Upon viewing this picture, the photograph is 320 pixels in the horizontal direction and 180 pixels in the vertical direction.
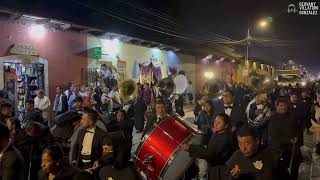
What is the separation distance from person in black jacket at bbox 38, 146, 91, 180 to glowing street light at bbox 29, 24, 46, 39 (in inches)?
471

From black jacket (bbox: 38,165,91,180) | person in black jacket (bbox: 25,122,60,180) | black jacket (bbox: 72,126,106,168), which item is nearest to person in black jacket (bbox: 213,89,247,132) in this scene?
black jacket (bbox: 72,126,106,168)

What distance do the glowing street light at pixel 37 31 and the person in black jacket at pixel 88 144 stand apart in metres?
9.80

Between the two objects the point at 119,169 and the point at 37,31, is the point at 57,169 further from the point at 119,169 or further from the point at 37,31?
the point at 37,31

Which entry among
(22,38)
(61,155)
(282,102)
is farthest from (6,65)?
(61,155)

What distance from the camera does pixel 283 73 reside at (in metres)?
40.0

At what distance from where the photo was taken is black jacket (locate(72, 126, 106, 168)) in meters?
6.22

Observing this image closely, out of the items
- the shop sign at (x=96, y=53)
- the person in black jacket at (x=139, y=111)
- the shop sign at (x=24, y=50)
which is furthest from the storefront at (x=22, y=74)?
the person in black jacket at (x=139, y=111)

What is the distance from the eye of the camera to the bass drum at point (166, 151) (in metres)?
6.71

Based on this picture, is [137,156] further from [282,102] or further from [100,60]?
[100,60]

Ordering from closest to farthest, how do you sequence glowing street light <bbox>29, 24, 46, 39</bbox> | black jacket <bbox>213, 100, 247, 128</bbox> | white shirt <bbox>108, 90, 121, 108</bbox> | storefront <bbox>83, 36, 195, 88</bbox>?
black jacket <bbox>213, 100, 247, 128</bbox> < white shirt <bbox>108, 90, 121, 108</bbox> < glowing street light <bbox>29, 24, 46, 39</bbox> < storefront <bbox>83, 36, 195, 88</bbox>

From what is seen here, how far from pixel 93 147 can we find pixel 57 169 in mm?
2150

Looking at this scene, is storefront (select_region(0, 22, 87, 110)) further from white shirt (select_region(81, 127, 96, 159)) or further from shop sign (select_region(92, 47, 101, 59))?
white shirt (select_region(81, 127, 96, 159))

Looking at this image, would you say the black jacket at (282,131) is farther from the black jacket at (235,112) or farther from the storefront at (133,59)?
the storefront at (133,59)

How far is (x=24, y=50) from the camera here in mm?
14938
